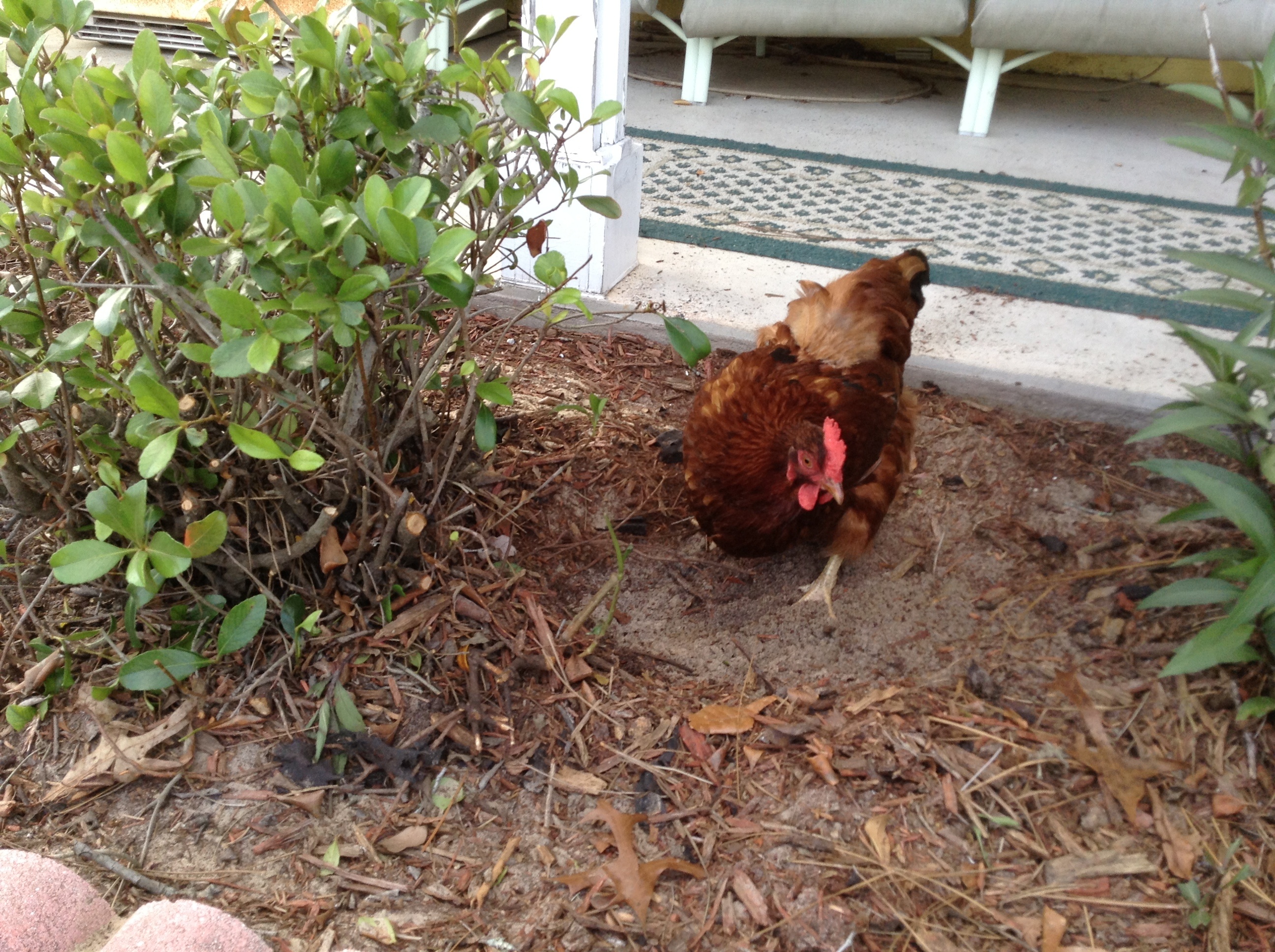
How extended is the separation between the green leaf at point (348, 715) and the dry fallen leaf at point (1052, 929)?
4.19ft

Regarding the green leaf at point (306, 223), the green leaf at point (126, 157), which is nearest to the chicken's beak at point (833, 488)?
the green leaf at point (306, 223)

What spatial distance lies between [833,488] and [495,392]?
0.89 m

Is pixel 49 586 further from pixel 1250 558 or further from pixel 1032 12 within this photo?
pixel 1032 12

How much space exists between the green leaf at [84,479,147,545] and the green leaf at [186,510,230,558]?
0.24 ft

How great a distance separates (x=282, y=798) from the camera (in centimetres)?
168

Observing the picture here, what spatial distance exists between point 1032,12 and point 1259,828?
499 centimetres

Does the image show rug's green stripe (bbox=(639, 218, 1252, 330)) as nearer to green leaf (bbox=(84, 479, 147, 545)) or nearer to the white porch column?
the white porch column

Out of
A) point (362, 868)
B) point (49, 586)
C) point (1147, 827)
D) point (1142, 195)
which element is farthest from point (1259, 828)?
point (1142, 195)

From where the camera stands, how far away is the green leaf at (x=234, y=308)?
1.27 meters

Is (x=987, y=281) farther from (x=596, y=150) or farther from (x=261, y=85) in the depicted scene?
(x=261, y=85)

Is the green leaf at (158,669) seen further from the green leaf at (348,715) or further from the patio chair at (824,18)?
the patio chair at (824,18)

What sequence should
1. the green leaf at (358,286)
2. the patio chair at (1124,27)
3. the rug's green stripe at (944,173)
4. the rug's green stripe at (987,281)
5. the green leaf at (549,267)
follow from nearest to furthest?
the green leaf at (358,286) → the green leaf at (549,267) → the rug's green stripe at (987,281) → the rug's green stripe at (944,173) → the patio chair at (1124,27)

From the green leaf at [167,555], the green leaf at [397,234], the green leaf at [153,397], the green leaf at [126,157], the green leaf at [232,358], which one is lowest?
the green leaf at [167,555]

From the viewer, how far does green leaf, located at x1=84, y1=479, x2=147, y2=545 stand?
4.76ft
